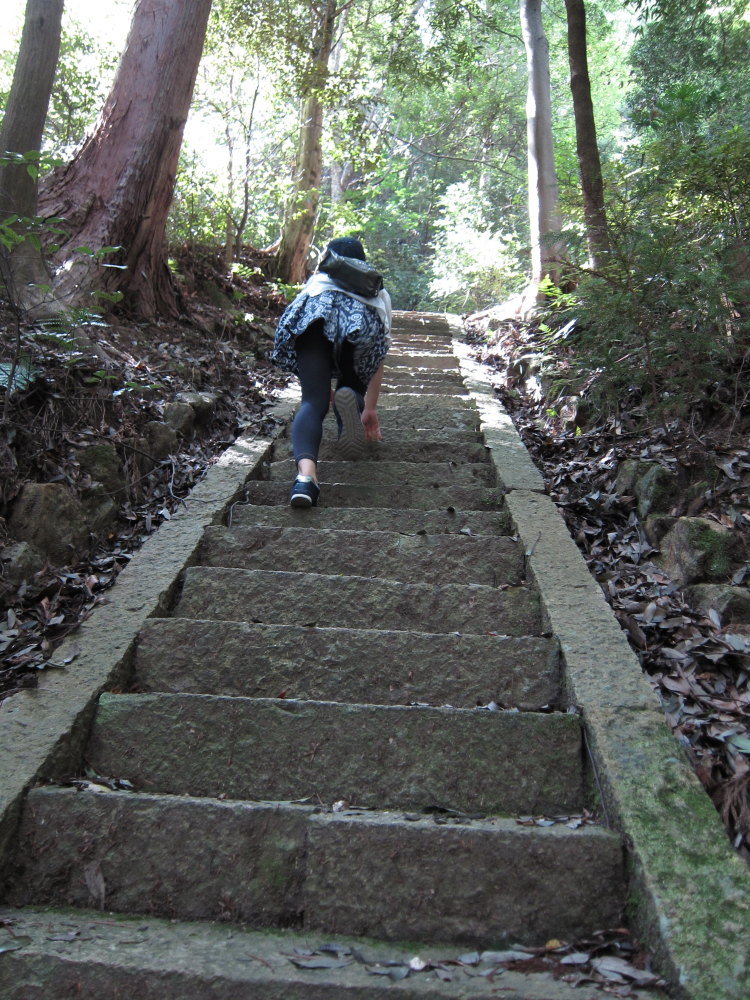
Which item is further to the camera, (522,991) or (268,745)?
(268,745)

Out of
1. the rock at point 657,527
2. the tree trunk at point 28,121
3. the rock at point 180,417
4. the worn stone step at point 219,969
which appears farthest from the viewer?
the rock at point 180,417

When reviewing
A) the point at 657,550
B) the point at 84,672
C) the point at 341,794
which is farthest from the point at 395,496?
the point at 341,794

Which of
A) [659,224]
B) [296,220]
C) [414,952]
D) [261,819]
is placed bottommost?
[414,952]

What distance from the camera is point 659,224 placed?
3.94 m

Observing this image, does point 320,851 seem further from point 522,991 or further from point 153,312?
point 153,312

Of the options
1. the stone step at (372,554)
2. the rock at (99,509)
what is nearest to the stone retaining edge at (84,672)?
the stone step at (372,554)

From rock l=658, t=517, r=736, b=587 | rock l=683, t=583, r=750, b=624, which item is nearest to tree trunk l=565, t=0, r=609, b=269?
rock l=658, t=517, r=736, b=587

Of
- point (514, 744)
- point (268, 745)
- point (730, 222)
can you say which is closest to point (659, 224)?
point (730, 222)

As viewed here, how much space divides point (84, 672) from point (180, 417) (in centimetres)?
253

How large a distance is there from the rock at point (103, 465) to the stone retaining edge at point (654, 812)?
2216 mm

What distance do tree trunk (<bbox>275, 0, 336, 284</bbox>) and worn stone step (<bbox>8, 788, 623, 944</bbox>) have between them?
28.6 ft

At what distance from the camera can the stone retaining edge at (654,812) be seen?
1.60 metres

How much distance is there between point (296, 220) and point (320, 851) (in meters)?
9.32

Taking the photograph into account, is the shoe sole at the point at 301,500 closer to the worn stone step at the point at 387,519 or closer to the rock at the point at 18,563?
the worn stone step at the point at 387,519
